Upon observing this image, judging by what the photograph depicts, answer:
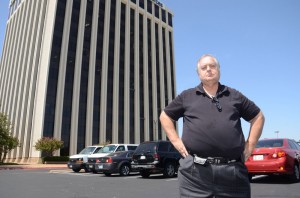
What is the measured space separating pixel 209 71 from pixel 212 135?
2.10 feet

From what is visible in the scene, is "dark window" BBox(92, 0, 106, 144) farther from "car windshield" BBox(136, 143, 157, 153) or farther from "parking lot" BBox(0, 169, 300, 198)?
"parking lot" BBox(0, 169, 300, 198)

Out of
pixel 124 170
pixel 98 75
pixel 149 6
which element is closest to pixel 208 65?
pixel 124 170

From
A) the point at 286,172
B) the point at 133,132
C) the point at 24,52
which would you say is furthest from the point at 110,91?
the point at 286,172

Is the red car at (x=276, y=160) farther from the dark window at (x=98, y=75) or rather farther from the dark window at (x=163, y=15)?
the dark window at (x=163, y=15)

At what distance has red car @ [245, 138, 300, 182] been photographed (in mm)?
8852

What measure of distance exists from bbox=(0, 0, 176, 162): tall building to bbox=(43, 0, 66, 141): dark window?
15 centimetres

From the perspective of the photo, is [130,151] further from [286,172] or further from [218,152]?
[218,152]

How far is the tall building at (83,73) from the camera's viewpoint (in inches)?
1781

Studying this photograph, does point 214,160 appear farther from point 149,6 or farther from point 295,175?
point 149,6

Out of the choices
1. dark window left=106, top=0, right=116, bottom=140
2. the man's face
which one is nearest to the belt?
the man's face

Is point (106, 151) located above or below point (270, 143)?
below

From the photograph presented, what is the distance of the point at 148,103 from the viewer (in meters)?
59.4

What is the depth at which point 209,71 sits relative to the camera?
2.80 metres

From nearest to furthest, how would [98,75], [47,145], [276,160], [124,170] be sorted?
[276,160] → [124,170] → [47,145] → [98,75]
